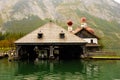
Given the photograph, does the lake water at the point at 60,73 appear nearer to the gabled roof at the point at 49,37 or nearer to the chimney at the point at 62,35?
the gabled roof at the point at 49,37

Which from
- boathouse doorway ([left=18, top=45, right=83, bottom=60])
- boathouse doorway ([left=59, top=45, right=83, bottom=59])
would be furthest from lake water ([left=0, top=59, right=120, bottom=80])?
boathouse doorway ([left=59, top=45, right=83, bottom=59])

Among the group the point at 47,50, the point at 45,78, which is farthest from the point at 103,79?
the point at 47,50

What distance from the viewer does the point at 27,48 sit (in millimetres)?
69250

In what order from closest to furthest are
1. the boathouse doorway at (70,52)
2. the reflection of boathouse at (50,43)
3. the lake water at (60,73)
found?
the lake water at (60,73)
the reflection of boathouse at (50,43)
the boathouse doorway at (70,52)

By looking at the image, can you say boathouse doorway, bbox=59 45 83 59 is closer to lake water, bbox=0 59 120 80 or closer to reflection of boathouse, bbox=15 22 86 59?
reflection of boathouse, bbox=15 22 86 59

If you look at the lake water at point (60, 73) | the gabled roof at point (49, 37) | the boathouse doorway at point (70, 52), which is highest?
the gabled roof at point (49, 37)

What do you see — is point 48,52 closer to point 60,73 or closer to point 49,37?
point 49,37

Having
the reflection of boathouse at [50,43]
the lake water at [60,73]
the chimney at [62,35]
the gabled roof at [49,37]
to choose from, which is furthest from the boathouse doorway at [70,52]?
the lake water at [60,73]

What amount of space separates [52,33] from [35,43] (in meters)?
4.47

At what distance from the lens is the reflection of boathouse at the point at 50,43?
201ft

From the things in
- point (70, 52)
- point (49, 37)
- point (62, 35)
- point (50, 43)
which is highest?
point (62, 35)

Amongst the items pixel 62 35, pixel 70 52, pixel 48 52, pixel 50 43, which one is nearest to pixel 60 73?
pixel 50 43

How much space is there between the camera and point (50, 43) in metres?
61.2

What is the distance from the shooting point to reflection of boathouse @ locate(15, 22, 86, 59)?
201 feet
